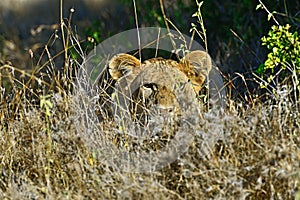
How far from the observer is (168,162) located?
11.7 feet

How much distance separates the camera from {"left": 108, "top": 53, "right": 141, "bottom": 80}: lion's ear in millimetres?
5027

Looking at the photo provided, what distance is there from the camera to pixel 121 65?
505cm

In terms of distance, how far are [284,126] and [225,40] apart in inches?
172

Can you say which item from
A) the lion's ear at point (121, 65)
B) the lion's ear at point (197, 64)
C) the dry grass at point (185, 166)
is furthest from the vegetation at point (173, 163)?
the lion's ear at point (121, 65)

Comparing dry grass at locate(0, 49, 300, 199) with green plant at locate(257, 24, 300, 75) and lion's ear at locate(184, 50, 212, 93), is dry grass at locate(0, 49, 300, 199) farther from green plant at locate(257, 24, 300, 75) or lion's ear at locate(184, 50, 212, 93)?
lion's ear at locate(184, 50, 212, 93)

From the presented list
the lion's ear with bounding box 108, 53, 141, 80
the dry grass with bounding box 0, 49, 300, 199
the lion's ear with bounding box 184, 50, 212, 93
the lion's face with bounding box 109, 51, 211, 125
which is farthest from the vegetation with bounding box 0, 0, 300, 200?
the lion's ear with bounding box 108, 53, 141, 80

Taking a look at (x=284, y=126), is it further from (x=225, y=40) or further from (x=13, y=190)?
(x=225, y=40)

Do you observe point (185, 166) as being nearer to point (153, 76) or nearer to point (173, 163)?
point (173, 163)

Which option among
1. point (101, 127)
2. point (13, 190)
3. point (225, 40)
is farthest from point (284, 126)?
point (225, 40)

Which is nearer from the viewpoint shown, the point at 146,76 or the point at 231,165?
the point at 231,165

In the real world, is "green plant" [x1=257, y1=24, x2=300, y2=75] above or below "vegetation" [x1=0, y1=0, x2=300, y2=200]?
above

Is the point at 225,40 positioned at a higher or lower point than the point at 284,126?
lower

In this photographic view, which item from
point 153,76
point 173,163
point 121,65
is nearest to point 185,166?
point 173,163

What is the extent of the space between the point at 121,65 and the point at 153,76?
243 millimetres
